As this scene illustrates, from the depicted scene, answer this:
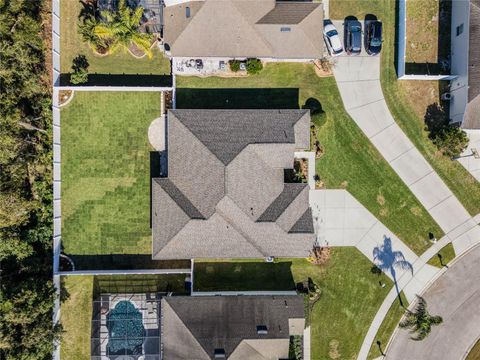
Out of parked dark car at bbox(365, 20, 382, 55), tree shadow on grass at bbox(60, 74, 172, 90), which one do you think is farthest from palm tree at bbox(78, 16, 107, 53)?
parked dark car at bbox(365, 20, 382, 55)

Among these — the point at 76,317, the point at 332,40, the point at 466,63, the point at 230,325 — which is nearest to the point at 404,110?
the point at 466,63

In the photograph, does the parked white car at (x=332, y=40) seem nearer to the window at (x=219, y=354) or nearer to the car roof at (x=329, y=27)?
the car roof at (x=329, y=27)

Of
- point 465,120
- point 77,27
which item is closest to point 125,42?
point 77,27

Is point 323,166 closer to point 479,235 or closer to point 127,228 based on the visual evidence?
point 479,235

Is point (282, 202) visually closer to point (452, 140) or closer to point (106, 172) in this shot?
point (452, 140)

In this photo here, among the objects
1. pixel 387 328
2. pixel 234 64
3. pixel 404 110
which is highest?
pixel 234 64

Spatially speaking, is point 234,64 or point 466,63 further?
point 234,64

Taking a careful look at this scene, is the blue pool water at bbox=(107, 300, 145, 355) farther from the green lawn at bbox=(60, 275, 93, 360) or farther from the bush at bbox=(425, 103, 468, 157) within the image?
the bush at bbox=(425, 103, 468, 157)
